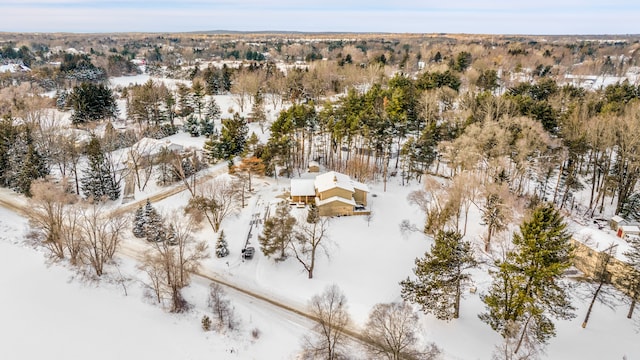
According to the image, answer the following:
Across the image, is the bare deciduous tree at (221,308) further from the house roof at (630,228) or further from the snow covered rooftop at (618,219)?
the snow covered rooftop at (618,219)

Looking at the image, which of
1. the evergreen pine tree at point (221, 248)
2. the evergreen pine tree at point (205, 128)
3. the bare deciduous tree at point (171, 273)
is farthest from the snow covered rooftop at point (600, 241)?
the evergreen pine tree at point (205, 128)

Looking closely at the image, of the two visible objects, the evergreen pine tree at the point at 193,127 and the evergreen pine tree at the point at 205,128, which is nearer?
the evergreen pine tree at the point at 205,128

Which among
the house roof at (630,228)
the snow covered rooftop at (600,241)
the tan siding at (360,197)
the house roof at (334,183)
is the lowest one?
the tan siding at (360,197)

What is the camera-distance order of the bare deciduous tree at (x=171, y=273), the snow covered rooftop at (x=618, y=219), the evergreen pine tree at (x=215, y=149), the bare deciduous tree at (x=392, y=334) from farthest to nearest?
1. the evergreen pine tree at (x=215, y=149)
2. the snow covered rooftop at (x=618, y=219)
3. the bare deciduous tree at (x=171, y=273)
4. the bare deciduous tree at (x=392, y=334)

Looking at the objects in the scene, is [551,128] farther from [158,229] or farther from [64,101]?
[64,101]

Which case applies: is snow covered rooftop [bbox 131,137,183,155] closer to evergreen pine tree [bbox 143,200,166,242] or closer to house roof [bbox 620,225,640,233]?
evergreen pine tree [bbox 143,200,166,242]

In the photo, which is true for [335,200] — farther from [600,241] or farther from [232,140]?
[600,241]

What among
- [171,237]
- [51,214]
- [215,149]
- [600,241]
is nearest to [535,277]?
[600,241]
